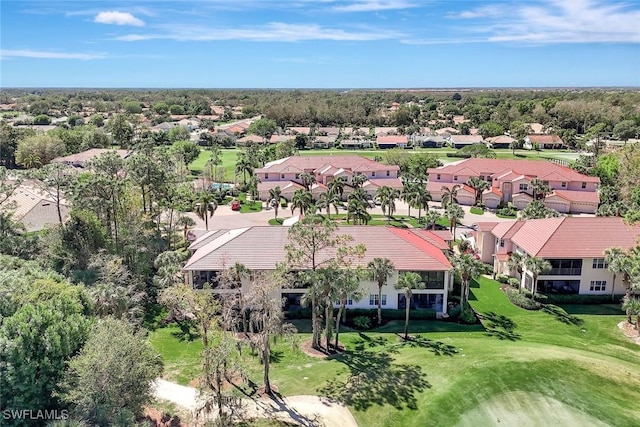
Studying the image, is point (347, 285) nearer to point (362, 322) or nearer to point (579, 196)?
point (362, 322)

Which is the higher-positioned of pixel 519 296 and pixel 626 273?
pixel 626 273

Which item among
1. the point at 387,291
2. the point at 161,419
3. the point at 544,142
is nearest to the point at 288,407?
the point at 161,419

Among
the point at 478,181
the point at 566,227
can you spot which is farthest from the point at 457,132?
the point at 566,227

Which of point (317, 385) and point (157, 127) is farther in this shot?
point (157, 127)

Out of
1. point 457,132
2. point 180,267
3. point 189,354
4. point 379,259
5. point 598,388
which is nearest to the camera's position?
point 598,388

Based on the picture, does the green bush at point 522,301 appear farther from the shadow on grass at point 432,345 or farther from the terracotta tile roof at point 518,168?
the terracotta tile roof at point 518,168

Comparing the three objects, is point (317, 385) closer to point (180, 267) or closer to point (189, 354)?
point (189, 354)
